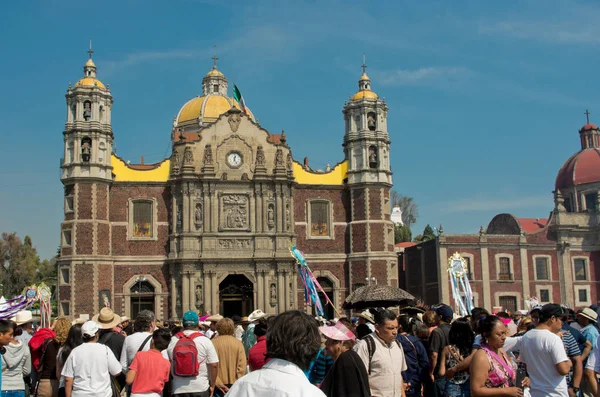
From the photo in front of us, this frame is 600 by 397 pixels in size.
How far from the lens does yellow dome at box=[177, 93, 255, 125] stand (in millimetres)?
54375

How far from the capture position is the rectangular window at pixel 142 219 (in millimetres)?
42125

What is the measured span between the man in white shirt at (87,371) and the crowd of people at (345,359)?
0.4 inches

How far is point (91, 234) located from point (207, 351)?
32.5m

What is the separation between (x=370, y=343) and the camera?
324 inches

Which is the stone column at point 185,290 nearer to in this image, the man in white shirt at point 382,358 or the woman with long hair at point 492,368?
the man in white shirt at point 382,358

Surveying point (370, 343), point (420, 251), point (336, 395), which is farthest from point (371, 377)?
point (420, 251)

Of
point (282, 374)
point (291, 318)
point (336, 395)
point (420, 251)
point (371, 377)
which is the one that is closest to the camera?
point (282, 374)

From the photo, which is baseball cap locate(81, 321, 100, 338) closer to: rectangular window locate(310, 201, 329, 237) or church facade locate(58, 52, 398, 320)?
church facade locate(58, 52, 398, 320)

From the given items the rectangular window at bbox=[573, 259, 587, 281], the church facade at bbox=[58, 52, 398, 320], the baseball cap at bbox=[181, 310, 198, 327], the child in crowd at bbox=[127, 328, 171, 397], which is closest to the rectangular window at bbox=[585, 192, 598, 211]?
the rectangular window at bbox=[573, 259, 587, 281]

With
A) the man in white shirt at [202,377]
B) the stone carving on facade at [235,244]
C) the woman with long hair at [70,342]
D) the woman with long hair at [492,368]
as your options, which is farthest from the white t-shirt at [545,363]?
the stone carving on facade at [235,244]

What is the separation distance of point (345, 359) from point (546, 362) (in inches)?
85.0

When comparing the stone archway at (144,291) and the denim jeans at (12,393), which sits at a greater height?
the stone archway at (144,291)

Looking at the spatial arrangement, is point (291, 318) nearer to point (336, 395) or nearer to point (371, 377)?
point (336, 395)

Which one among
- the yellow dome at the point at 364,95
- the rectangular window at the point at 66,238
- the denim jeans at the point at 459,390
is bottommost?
the denim jeans at the point at 459,390
